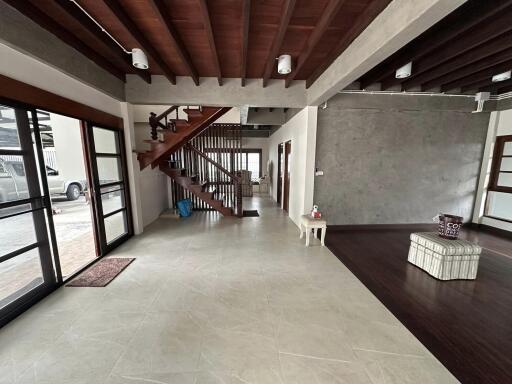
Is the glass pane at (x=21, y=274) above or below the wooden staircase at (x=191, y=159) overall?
below

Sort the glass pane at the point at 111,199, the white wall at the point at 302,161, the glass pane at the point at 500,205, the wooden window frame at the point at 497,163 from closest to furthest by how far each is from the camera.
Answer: the glass pane at the point at 111,199 → the white wall at the point at 302,161 → the glass pane at the point at 500,205 → the wooden window frame at the point at 497,163

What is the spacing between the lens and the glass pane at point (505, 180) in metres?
4.63

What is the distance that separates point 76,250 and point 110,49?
10.6 feet

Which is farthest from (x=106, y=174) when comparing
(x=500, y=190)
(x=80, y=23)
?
(x=500, y=190)

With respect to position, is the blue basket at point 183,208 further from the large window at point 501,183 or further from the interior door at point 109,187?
the large window at point 501,183

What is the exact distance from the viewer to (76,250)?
140 inches

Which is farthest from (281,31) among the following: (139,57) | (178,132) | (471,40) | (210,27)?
(178,132)

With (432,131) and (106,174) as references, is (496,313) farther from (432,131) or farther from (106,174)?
(106,174)

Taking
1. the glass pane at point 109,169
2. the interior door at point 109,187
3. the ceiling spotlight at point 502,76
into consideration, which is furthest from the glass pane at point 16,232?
the ceiling spotlight at point 502,76

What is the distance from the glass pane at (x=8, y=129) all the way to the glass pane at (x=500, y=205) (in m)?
8.43

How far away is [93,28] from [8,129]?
148 centimetres

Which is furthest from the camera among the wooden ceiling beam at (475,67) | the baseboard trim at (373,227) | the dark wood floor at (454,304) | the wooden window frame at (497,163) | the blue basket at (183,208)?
the blue basket at (183,208)

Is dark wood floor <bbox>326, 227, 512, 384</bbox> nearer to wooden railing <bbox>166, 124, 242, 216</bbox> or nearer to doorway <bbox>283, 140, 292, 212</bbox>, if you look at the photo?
doorway <bbox>283, 140, 292, 212</bbox>

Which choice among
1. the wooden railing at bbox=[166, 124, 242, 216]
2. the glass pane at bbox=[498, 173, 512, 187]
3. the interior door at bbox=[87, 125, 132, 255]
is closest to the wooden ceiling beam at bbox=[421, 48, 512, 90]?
the glass pane at bbox=[498, 173, 512, 187]
